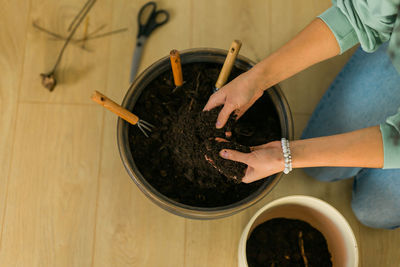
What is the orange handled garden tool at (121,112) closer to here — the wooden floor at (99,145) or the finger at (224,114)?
the finger at (224,114)

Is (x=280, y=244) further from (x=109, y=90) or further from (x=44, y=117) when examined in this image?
(x=44, y=117)

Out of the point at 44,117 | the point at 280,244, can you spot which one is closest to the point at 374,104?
the point at 280,244

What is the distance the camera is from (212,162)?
65 centimetres

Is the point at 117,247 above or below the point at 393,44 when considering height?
below

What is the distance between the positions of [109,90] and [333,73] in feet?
2.22

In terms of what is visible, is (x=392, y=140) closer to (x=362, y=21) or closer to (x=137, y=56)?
(x=362, y=21)

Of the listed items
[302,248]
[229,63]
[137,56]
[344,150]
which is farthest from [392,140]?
[137,56]

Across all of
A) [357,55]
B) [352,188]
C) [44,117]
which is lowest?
[352,188]

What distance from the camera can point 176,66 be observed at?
0.65m

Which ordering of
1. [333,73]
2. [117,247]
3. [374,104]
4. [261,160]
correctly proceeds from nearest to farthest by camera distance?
[261,160] → [374,104] → [117,247] → [333,73]

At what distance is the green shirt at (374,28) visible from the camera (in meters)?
0.57

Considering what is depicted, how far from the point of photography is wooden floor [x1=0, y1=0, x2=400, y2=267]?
91 centimetres

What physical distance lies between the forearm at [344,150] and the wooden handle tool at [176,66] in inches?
10.2

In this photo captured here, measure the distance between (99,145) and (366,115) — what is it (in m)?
0.70
